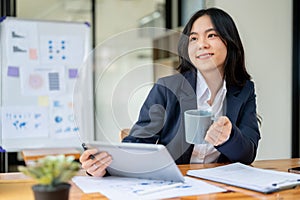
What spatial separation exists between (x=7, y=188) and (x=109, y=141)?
1.02 feet

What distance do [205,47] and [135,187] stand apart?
2.14 ft

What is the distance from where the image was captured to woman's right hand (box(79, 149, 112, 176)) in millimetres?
1175

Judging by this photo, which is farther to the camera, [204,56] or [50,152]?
[50,152]

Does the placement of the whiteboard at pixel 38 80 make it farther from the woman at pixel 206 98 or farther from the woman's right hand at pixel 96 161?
the woman's right hand at pixel 96 161

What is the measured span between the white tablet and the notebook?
5.3 inches

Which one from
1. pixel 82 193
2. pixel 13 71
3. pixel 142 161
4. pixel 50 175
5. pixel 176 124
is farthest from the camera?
pixel 13 71

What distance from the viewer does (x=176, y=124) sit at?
4.78 feet

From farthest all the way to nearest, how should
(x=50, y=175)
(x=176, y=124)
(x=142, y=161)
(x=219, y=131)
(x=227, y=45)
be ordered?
(x=227, y=45) < (x=176, y=124) < (x=219, y=131) < (x=142, y=161) < (x=50, y=175)

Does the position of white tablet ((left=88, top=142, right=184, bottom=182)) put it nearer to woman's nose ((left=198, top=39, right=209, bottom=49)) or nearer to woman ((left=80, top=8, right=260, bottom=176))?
woman ((left=80, top=8, right=260, bottom=176))

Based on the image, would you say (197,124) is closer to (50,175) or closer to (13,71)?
(50,175)

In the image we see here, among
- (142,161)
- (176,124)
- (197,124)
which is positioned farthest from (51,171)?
(176,124)

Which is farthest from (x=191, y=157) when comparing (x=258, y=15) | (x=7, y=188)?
(x=258, y=15)

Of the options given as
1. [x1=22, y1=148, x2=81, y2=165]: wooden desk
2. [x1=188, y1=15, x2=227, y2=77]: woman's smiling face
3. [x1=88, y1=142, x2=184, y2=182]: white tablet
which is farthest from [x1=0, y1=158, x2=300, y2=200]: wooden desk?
[x1=22, y1=148, x2=81, y2=165]: wooden desk

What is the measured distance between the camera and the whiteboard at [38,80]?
9.74ft
